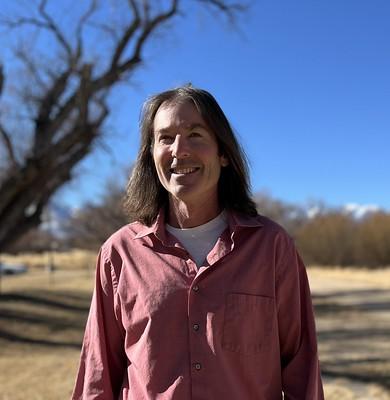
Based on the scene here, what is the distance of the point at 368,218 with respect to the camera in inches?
1945

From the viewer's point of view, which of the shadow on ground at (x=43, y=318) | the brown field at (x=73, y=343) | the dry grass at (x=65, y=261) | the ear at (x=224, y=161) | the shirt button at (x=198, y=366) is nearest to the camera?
the shirt button at (x=198, y=366)

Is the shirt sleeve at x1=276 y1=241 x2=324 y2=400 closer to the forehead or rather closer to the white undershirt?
the white undershirt

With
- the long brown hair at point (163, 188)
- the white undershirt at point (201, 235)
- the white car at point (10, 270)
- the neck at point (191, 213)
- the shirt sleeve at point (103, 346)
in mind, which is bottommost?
the white car at point (10, 270)

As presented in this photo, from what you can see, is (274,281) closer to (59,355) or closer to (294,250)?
(294,250)

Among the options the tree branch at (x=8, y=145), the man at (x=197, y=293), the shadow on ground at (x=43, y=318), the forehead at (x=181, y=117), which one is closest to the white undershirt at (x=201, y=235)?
the man at (x=197, y=293)

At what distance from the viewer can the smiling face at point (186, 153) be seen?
1.73 metres

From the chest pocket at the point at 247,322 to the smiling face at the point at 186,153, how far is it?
40 centimetres

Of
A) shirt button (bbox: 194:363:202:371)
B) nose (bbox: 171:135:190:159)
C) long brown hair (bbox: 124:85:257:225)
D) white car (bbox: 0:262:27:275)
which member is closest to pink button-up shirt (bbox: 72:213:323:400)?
shirt button (bbox: 194:363:202:371)

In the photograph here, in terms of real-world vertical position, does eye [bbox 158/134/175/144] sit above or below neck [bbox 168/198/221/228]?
above

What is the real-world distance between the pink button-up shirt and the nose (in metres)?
0.28

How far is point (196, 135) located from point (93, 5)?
391 inches

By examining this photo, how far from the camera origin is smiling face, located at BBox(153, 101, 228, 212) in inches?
68.0

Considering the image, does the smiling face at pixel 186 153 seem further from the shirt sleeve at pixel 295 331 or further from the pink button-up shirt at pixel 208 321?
the shirt sleeve at pixel 295 331

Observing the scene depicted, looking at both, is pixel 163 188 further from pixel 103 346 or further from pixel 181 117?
pixel 103 346
